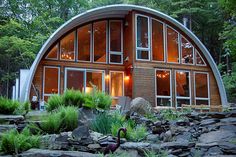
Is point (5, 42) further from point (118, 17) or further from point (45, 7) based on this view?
point (118, 17)

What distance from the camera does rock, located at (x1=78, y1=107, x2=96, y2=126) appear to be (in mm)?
6750

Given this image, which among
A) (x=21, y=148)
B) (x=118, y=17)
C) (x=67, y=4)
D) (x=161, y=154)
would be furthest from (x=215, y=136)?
(x=67, y=4)

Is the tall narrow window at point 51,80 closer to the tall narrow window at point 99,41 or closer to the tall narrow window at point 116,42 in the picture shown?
the tall narrow window at point 99,41

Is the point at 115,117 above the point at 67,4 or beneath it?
beneath

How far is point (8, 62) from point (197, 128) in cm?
1842

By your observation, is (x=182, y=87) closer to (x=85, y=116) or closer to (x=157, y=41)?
(x=157, y=41)

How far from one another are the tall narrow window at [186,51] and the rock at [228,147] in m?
10.2

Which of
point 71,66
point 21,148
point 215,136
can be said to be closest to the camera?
point 21,148

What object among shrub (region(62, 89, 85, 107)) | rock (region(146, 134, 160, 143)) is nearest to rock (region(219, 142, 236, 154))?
rock (region(146, 134, 160, 143))

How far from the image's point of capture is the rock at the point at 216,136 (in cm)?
634

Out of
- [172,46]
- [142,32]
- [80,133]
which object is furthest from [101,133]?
[172,46]

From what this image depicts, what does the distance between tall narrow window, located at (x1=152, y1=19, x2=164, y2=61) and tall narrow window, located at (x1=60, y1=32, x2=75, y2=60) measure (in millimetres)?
3734

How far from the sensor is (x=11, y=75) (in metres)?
22.5

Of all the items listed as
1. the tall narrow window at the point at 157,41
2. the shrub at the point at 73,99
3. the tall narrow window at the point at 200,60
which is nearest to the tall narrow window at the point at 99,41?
the tall narrow window at the point at 157,41
